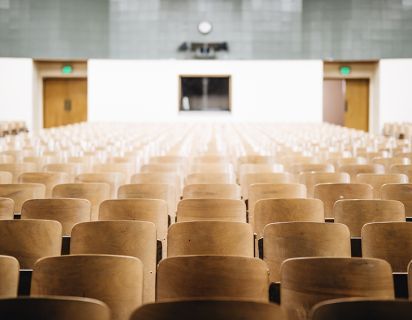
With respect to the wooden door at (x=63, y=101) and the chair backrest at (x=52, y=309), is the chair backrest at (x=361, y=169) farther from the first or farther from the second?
the wooden door at (x=63, y=101)

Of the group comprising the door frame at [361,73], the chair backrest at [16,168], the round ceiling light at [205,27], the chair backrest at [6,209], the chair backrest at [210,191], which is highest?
the round ceiling light at [205,27]

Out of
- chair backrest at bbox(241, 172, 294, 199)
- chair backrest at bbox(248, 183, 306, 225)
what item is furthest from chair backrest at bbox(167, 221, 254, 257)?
chair backrest at bbox(241, 172, 294, 199)

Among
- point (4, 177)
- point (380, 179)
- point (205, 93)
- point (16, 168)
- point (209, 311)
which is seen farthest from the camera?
point (205, 93)

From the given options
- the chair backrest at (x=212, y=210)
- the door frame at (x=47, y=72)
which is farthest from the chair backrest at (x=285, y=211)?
the door frame at (x=47, y=72)

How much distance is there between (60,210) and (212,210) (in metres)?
0.93

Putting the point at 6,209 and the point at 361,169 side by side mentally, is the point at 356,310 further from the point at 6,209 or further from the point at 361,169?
the point at 361,169

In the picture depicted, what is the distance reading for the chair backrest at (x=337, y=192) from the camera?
171 inches

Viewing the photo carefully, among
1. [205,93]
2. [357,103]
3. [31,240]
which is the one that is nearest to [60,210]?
[31,240]

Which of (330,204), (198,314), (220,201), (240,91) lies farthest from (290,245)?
(240,91)

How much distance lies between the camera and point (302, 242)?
2.88 m

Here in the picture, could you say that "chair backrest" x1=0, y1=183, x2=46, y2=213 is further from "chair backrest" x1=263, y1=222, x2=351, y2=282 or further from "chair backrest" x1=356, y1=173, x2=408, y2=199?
"chair backrest" x1=356, y1=173, x2=408, y2=199

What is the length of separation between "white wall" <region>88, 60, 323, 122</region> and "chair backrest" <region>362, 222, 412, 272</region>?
Answer: 54.1 ft

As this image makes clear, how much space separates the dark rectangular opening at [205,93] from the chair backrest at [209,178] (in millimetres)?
14599

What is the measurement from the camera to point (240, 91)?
63.6 feet
